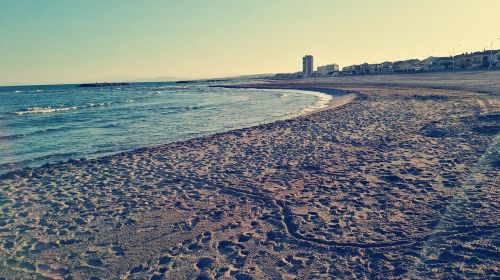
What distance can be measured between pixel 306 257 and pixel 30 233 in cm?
492

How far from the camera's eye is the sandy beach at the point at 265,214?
460cm

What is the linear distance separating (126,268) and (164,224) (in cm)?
140

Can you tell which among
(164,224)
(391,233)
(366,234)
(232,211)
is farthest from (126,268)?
(391,233)

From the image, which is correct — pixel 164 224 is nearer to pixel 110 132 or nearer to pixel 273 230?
pixel 273 230

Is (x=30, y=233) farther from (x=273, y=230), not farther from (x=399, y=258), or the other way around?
(x=399, y=258)

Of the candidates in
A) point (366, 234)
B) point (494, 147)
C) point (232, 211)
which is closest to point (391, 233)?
point (366, 234)

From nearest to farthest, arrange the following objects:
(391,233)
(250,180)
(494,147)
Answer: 1. (391,233)
2. (250,180)
3. (494,147)

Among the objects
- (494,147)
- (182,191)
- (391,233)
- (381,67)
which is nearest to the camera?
(391,233)

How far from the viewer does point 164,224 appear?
238 inches

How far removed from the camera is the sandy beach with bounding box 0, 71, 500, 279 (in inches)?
181

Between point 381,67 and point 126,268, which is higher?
point 381,67

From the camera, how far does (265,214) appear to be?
6.30 m

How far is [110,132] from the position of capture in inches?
719

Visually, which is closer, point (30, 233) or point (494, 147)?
point (30, 233)
